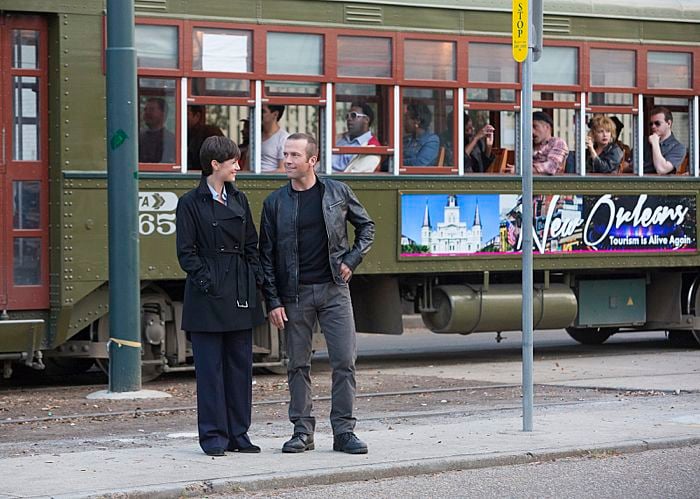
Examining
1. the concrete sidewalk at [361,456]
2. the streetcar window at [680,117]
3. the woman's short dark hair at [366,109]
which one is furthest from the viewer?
the streetcar window at [680,117]

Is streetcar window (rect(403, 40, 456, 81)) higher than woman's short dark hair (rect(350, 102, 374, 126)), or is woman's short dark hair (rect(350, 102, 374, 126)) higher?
streetcar window (rect(403, 40, 456, 81))

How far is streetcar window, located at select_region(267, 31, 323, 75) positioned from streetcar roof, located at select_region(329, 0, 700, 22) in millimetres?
1199

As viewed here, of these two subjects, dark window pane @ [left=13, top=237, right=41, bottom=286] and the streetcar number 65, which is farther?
the streetcar number 65

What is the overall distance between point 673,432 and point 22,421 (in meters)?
4.69

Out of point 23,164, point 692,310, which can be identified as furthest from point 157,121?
point 692,310

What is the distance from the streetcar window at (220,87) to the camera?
47.9ft

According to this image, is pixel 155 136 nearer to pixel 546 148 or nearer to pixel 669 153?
pixel 546 148

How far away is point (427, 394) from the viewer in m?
13.8

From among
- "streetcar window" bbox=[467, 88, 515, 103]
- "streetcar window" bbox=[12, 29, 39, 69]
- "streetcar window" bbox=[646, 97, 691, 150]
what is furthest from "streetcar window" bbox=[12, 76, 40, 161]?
"streetcar window" bbox=[646, 97, 691, 150]

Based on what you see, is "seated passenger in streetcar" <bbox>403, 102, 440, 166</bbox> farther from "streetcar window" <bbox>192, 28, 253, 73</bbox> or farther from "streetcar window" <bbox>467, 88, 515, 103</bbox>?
"streetcar window" <bbox>192, 28, 253, 73</bbox>

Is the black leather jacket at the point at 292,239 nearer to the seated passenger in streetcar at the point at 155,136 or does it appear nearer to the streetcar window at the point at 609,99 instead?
the seated passenger in streetcar at the point at 155,136

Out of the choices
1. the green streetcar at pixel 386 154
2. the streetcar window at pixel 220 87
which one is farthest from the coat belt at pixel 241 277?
the streetcar window at pixel 220 87

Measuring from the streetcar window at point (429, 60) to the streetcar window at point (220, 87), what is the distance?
72.4 inches

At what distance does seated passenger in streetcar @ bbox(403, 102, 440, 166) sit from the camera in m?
15.9
